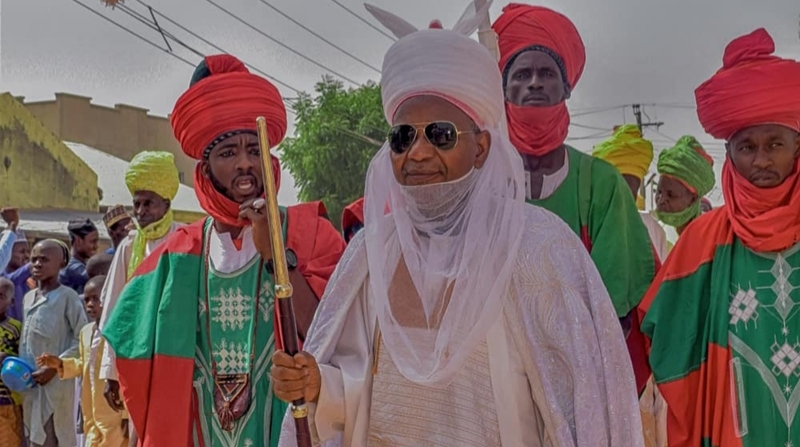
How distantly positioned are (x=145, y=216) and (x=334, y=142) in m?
31.2

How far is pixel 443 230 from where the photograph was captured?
12.2ft

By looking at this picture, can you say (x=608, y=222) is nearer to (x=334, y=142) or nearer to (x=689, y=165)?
(x=689, y=165)

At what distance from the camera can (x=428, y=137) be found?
3676 millimetres

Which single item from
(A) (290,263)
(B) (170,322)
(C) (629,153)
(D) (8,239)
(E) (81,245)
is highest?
(C) (629,153)

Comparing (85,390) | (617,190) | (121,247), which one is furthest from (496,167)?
(85,390)

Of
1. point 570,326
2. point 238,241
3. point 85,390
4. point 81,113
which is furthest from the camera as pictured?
point 81,113

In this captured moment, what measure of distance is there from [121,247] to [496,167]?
4647 mm

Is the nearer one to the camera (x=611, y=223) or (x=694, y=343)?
(x=694, y=343)

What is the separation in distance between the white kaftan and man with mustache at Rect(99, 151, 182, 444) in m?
3.95

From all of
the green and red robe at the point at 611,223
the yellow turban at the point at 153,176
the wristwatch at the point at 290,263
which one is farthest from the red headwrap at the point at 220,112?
the yellow turban at the point at 153,176

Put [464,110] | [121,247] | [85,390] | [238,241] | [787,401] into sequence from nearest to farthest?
[464,110]
[787,401]
[238,241]
[121,247]
[85,390]

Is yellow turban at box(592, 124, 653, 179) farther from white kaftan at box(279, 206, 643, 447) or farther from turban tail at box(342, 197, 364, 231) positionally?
white kaftan at box(279, 206, 643, 447)

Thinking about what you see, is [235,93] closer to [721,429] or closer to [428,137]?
[428,137]

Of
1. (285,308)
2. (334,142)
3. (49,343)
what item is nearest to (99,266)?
(49,343)
